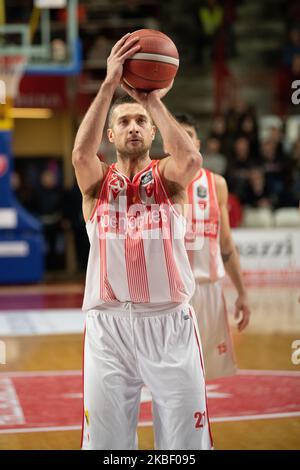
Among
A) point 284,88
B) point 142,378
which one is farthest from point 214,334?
point 284,88

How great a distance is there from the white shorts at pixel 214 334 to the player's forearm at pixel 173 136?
2.03 m

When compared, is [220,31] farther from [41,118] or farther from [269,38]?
[41,118]

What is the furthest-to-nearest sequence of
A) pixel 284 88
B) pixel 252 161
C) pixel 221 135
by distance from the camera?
pixel 284 88 < pixel 221 135 < pixel 252 161

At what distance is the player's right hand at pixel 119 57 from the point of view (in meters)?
3.81

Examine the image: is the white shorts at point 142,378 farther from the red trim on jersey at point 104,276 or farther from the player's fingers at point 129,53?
the player's fingers at point 129,53

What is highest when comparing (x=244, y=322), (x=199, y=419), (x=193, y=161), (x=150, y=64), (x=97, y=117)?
(x=150, y=64)

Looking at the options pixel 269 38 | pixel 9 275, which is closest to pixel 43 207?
pixel 9 275

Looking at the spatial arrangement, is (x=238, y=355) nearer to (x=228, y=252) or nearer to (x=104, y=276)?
(x=228, y=252)

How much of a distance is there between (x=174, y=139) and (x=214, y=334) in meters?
2.23

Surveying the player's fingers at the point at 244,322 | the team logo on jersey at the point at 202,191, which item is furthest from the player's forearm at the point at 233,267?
the team logo on jersey at the point at 202,191

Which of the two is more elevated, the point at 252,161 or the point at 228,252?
the point at 252,161

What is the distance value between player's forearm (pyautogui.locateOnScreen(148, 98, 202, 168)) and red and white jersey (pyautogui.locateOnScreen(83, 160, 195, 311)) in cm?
20

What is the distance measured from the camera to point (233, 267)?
5738 mm

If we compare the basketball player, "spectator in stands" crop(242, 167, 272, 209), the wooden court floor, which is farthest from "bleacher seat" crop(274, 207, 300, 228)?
the basketball player
